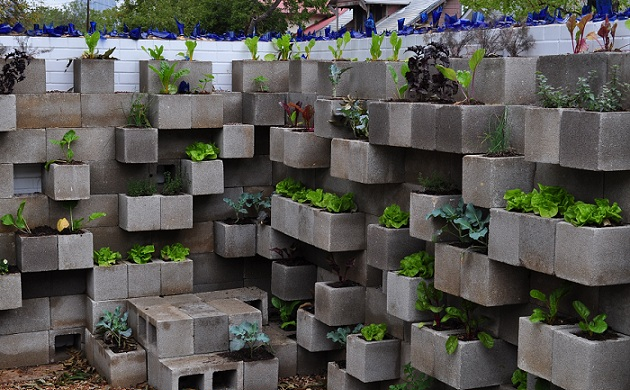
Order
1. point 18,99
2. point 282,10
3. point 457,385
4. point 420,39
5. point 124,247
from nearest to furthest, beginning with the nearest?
point 457,385 → point 420,39 → point 18,99 → point 124,247 → point 282,10

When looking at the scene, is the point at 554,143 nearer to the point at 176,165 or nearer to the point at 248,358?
the point at 248,358

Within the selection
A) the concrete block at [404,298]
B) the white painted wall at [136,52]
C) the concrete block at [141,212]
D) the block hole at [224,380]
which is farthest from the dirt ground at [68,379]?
the white painted wall at [136,52]

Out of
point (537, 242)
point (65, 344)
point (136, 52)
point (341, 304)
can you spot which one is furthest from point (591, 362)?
point (136, 52)

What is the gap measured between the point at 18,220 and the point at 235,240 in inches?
77.5

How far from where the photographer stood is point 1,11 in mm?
19953

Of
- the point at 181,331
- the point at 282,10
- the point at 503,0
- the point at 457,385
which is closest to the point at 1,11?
the point at 503,0

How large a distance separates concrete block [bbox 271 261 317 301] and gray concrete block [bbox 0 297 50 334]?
205 centimetres

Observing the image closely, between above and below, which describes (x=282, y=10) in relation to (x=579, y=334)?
above

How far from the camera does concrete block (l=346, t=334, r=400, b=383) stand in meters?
7.36

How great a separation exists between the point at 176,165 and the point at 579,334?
4.69 metres

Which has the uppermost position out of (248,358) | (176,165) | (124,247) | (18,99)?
(18,99)

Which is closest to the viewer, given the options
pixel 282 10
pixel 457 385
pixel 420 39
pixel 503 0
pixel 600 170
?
pixel 600 170

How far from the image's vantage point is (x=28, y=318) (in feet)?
28.5

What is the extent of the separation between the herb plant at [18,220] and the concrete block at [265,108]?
2195 mm
